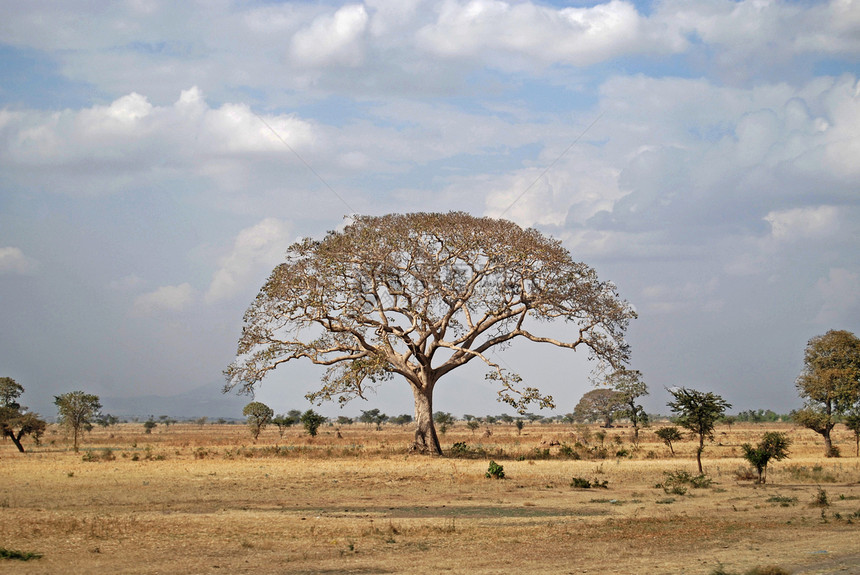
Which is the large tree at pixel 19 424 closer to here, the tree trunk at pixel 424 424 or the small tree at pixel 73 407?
the small tree at pixel 73 407

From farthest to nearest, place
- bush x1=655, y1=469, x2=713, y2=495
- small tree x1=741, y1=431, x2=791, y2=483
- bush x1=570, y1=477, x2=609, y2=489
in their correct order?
small tree x1=741, y1=431, x2=791, y2=483 → bush x1=570, y1=477, x2=609, y2=489 → bush x1=655, y1=469, x2=713, y2=495

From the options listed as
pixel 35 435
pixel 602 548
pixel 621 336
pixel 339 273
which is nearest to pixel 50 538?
pixel 602 548

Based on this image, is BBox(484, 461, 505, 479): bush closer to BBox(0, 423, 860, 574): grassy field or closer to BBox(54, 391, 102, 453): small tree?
BBox(0, 423, 860, 574): grassy field

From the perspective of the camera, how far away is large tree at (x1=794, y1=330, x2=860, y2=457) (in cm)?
4822

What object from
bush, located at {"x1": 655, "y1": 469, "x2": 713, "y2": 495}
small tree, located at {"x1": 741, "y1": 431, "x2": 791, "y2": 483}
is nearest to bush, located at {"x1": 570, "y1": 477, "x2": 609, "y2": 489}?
bush, located at {"x1": 655, "y1": 469, "x2": 713, "y2": 495}

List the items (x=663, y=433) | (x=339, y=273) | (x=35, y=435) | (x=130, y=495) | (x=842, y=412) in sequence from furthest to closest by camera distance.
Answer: (x=35, y=435) → (x=842, y=412) → (x=663, y=433) → (x=339, y=273) → (x=130, y=495)

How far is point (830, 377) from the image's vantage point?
49688mm

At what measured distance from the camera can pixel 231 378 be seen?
40.2m

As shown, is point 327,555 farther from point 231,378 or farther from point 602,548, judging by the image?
point 231,378

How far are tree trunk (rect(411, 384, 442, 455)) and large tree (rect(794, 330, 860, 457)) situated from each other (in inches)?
826

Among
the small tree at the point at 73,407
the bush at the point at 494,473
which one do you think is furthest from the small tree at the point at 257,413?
the bush at the point at 494,473

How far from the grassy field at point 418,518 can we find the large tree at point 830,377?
13.4 metres

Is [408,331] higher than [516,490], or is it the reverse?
[408,331]

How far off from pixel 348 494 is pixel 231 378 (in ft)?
50.9
